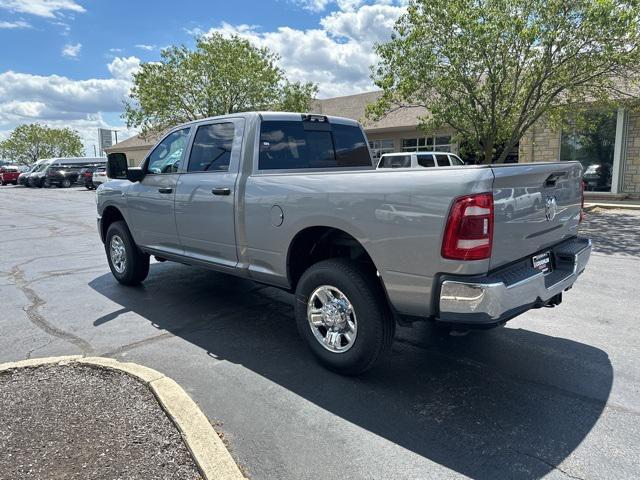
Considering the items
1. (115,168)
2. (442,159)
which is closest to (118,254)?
(115,168)

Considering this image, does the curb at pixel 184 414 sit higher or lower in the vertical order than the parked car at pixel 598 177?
lower

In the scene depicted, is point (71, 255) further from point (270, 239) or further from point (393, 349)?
point (393, 349)

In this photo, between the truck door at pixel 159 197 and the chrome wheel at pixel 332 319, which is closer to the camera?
the chrome wheel at pixel 332 319

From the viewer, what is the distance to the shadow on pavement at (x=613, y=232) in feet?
27.4

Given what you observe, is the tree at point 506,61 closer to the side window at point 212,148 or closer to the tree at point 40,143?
the side window at point 212,148

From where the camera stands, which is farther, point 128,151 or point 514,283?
point 128,151

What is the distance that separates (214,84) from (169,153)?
19104mm

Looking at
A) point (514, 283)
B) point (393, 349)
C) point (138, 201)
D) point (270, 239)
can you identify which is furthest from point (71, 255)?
point (514, 283)

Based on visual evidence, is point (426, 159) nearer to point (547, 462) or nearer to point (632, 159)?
point (632, 159)

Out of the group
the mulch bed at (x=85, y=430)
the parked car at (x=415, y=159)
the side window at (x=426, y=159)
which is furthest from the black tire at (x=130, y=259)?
the side window at (x=426, y=159)

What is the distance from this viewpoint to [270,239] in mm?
3898

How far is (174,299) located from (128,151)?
43.3 m

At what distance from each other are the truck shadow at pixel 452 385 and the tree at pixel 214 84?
65.1ft

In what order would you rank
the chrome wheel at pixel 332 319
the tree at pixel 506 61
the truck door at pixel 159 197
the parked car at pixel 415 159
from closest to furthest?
the chrome wheel at pixel 332 319
the truck door at pixel 159 197
the tree at pixel 506 61
the parked car at pixel 415 159
